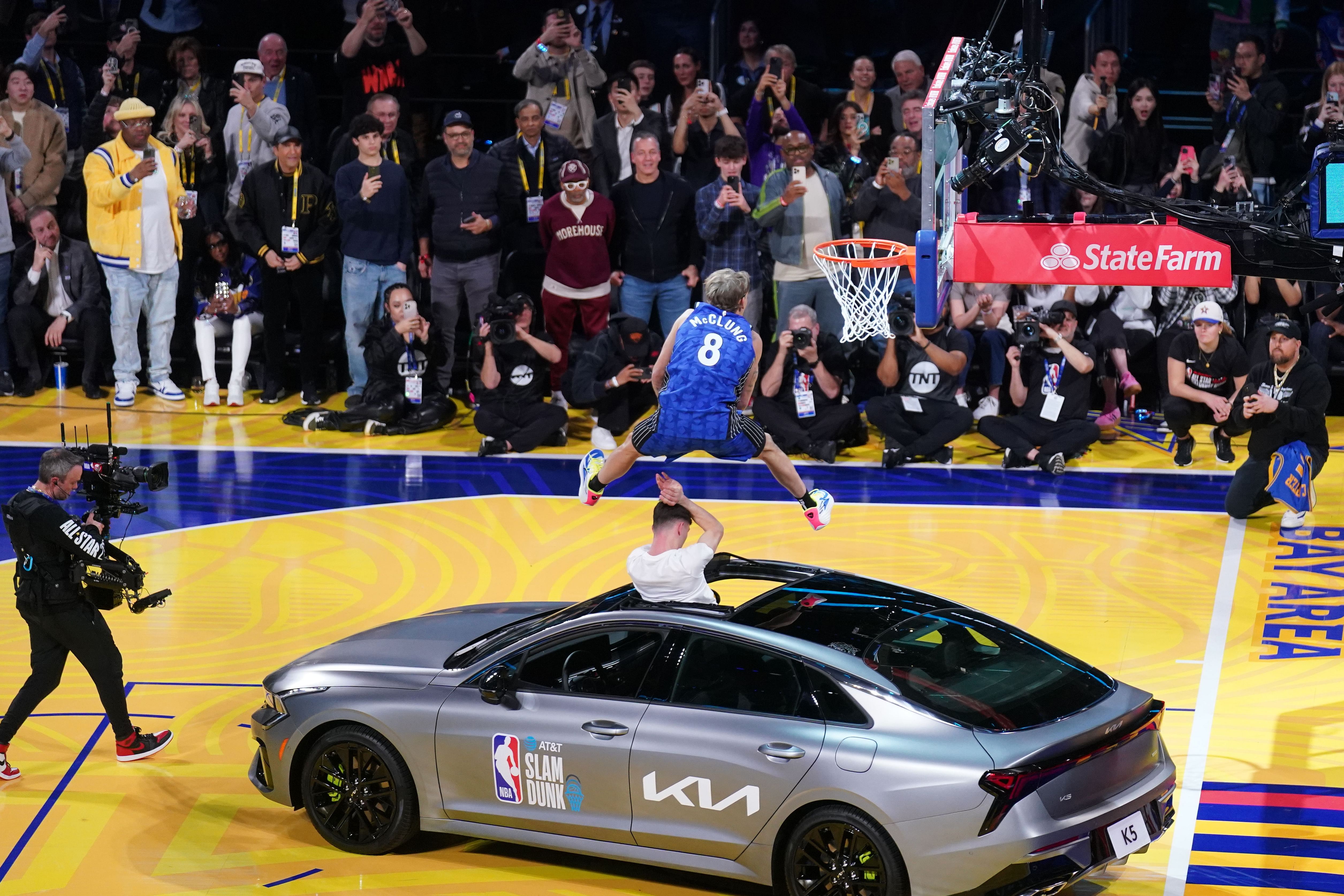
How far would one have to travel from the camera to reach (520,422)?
627 inches

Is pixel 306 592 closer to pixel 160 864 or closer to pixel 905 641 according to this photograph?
pixel 160 864

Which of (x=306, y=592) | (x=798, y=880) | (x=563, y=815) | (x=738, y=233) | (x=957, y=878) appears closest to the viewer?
(x=957, y=878)

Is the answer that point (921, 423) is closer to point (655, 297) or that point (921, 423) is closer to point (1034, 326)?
point (1034, 326)

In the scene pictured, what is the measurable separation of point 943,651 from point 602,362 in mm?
9073

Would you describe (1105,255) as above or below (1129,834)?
above

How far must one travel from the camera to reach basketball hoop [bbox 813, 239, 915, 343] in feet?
34.2

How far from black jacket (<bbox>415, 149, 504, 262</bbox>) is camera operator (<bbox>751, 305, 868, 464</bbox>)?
129 inches

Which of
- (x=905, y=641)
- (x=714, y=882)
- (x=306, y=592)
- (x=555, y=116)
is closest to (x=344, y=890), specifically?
(x=714, y=882)

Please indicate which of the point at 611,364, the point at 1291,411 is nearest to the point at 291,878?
the point at 1291,411

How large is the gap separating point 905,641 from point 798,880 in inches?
44.3

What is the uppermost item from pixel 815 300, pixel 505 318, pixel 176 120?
pixel 176 120

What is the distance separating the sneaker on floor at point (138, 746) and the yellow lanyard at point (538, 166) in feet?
29.3

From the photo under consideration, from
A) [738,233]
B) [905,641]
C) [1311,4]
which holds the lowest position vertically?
[905,641]

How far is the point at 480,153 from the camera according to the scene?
16609 mm
